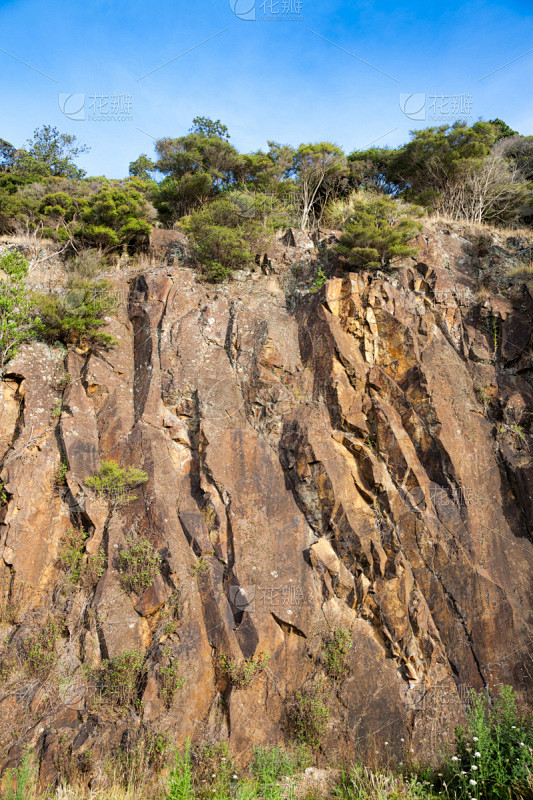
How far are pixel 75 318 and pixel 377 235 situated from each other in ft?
26.9

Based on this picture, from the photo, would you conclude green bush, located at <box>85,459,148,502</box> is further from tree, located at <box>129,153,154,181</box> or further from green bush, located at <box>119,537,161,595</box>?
tree, located at <box>129,153,154,181</box>

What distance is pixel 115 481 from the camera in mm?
8719

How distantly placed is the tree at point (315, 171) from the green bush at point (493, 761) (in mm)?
17433

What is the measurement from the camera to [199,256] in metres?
13.2

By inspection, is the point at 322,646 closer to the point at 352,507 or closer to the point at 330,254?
the point at 352,507

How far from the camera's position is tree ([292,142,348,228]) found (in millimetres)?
18734

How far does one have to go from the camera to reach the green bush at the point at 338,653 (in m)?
7.45

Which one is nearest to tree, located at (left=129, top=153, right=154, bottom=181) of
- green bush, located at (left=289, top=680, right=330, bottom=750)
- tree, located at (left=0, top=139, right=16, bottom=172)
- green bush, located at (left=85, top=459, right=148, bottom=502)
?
tree, located at (left=0, top=139, right=16, bottom=172)

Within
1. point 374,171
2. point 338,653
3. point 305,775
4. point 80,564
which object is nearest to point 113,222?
point 80,564

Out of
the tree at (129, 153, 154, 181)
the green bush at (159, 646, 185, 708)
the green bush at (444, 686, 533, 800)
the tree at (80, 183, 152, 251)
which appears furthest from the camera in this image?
the tree at (129, 153, 154, 181)

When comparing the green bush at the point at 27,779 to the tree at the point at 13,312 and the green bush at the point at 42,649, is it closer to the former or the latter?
the green bush at the point at 42,649

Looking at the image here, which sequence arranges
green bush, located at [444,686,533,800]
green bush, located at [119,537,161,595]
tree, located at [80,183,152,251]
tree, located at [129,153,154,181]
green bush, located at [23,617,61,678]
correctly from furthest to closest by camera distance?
tree, located at [129,153,154,181], tree, located at [80,183,152,251], green bush, located at [119,537,161,595], green bush, located at [23,617,61,678], green bush, located at [444,686,533,800]

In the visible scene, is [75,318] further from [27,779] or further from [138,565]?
[27,779]

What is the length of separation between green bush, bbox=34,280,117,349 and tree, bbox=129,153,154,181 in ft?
62.2
